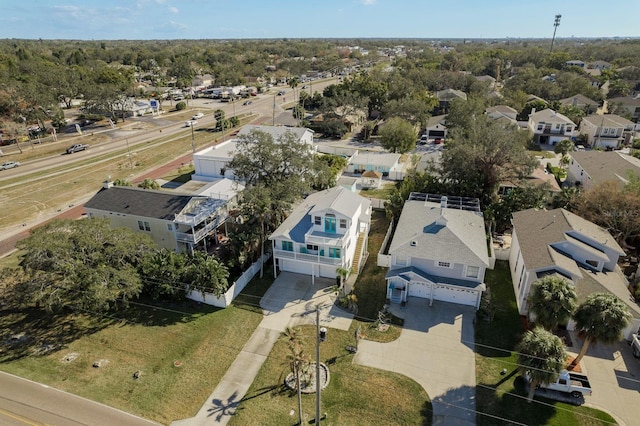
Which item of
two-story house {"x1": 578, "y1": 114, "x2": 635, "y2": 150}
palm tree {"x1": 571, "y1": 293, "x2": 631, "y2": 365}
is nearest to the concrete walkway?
palm tree {"x1": 571, "y1": 293, "x2": 631, "y2": 365}

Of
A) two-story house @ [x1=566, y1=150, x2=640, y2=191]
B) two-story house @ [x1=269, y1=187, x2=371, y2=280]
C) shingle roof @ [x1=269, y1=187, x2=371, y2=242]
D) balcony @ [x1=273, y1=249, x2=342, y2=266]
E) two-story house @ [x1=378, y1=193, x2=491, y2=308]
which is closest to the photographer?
two-story house @ [x1=378, y1=193, x2=491, y2=308]

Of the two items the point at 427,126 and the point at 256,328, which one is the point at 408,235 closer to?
the point at 256,328

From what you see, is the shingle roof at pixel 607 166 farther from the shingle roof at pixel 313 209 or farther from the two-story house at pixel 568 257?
the shingle roof at pixel 313 209

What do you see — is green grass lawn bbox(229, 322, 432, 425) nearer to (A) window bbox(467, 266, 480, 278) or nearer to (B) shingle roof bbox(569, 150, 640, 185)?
(A) window bbox(467, 266, 480, 278)

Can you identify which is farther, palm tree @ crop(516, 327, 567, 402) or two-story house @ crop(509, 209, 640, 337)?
two-story house @ crop(509, 209, 640, 337)

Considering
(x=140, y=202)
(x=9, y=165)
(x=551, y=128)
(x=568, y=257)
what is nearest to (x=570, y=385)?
(x=568, y=257)

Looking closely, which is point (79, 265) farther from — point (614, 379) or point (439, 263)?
point (614, 379)

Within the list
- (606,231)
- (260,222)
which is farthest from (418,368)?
(606,231)
